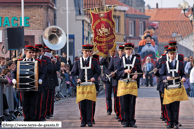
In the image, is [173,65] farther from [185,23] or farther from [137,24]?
[185,23]

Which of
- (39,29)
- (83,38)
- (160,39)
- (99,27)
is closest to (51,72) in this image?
(99,27)

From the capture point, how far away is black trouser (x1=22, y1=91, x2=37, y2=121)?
33.6 feet

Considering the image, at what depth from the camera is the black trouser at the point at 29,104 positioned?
10.2 m

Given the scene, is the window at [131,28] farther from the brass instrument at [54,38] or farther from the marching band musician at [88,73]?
the marching band musician at [88,73]

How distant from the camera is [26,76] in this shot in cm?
997

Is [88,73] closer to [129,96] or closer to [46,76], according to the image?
[129,96]

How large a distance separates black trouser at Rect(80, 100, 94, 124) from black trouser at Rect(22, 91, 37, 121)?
1.19 metres

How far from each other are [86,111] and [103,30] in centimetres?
686

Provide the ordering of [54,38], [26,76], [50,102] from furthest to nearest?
[54,38] < [50,102] < [26,76]

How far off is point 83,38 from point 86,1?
8012 millimetres

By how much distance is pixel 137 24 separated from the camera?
56562mm

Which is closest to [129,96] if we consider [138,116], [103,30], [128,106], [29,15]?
[128,106]

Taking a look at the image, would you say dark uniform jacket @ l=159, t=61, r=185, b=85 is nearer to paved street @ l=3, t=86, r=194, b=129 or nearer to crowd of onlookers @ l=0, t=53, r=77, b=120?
paved street @ l=3, t=86, r=194, b=129

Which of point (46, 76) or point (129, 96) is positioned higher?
point (46, 76)
